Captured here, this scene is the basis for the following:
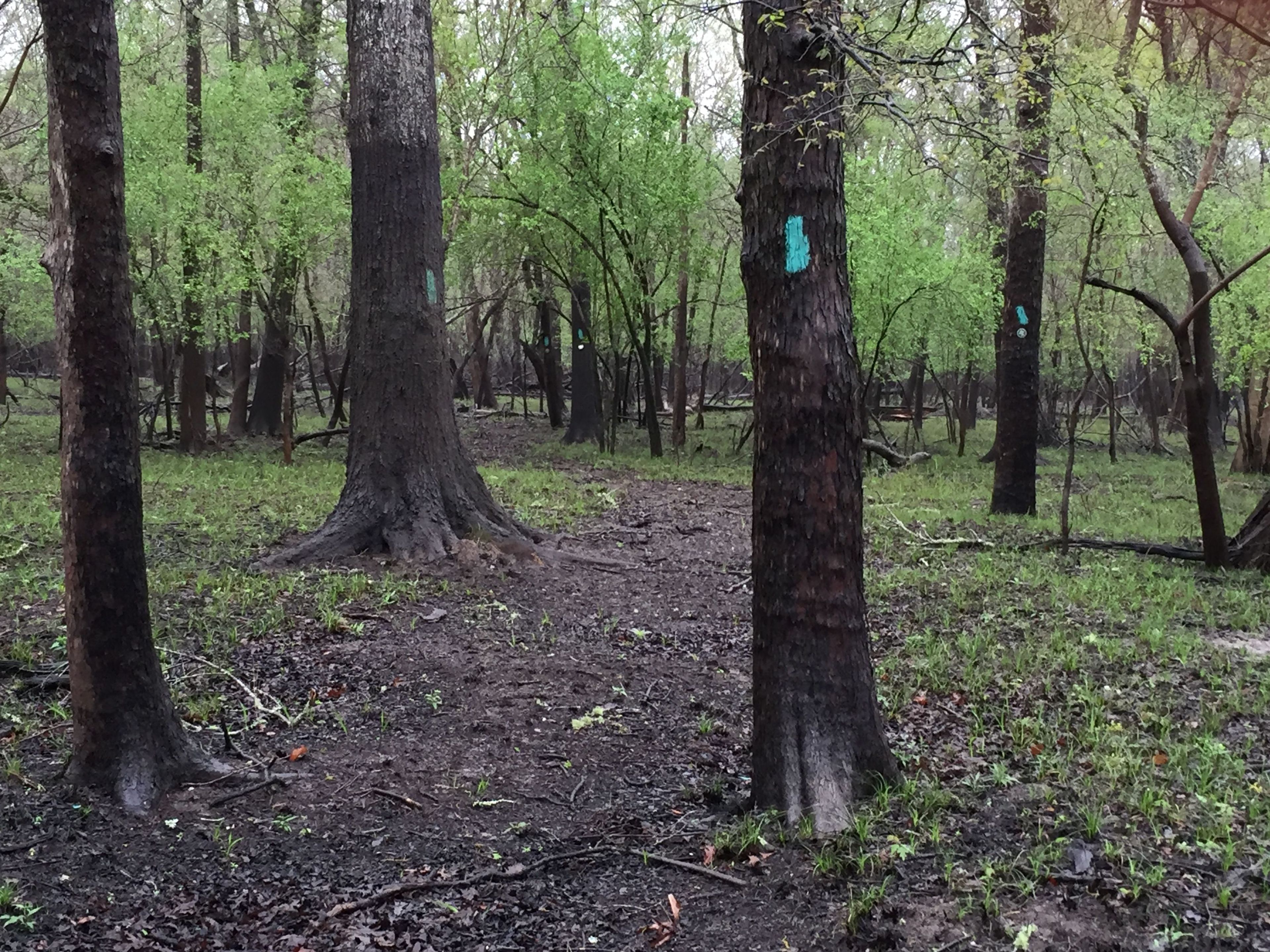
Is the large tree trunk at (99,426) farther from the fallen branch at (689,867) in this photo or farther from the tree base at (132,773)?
the fallen branch at (689,867)

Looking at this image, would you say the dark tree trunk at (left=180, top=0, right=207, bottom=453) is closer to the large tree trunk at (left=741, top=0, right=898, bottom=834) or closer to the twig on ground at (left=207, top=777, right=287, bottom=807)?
the large tree trunk at (left=741, top=0, right=898, bottom=834)

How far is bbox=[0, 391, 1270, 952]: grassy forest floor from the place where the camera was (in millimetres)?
3082

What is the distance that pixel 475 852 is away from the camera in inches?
142

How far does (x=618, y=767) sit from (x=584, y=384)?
16.2 m

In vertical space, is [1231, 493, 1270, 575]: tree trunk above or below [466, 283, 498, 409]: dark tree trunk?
below

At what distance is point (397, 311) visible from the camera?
24.8 ft

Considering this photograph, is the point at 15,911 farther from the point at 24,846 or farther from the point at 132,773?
the point at 132,773

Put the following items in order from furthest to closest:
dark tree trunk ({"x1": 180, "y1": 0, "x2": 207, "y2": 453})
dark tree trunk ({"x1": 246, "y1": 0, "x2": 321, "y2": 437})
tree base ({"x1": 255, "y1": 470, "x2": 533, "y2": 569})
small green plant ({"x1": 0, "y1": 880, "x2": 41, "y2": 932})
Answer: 1. dark tree trunk ({"x1": 246, "y1": 0, "x2": 321, "y2": 437})
2. dark tree trunk ({"x1": 180, "y1": 0, "x2": 207, "y2": 453})
3. tree base ({"x1": 255, "y1": 470, "x2": 533, "y2": 569})
4. small green plant ({"x1": 0, "y1": 880, "x2": 41, "y2": 932})

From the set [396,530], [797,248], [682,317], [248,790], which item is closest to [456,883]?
[248,790]

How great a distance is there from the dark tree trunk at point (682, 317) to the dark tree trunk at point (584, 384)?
1.66 meters

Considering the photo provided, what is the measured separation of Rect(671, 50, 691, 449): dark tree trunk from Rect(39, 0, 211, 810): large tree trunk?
13736 mm

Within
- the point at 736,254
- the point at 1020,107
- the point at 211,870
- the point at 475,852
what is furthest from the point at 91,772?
the point at 736,254

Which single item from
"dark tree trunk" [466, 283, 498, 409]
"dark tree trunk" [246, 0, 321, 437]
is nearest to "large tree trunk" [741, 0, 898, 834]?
"dark tree trunk" [246, 0, 321, 437]

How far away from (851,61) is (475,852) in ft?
12.1
